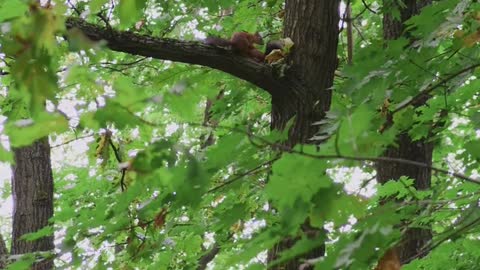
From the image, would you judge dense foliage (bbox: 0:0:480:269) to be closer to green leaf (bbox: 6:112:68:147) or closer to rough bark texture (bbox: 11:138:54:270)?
green leaf (bbox: 6:112:68:147)

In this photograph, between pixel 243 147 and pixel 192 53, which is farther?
pixel 192 53

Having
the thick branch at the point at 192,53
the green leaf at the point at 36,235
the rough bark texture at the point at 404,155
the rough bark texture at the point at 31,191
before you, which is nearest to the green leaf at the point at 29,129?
the green leaf at the point at 36,235

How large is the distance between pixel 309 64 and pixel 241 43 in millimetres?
386

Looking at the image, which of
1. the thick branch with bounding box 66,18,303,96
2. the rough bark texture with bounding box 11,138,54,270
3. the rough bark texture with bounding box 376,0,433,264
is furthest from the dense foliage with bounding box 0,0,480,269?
the rough bark texture with bounding box 11,138,54,270

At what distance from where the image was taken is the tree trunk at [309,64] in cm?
292

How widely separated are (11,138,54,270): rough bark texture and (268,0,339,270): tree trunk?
10.4ft

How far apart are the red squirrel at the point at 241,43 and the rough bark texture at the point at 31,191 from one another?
10.2ft

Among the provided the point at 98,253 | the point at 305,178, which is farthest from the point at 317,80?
the point at 305,178

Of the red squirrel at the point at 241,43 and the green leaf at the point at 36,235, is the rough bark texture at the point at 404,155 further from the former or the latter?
the green leaf at the point at 36,235

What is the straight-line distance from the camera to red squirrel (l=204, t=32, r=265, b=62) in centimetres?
283

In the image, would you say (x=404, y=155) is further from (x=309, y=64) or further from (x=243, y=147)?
(x=243, y=147)

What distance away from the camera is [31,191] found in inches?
216

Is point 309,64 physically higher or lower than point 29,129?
higher

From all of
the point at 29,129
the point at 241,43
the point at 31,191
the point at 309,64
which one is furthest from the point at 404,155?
the point at 29,129
